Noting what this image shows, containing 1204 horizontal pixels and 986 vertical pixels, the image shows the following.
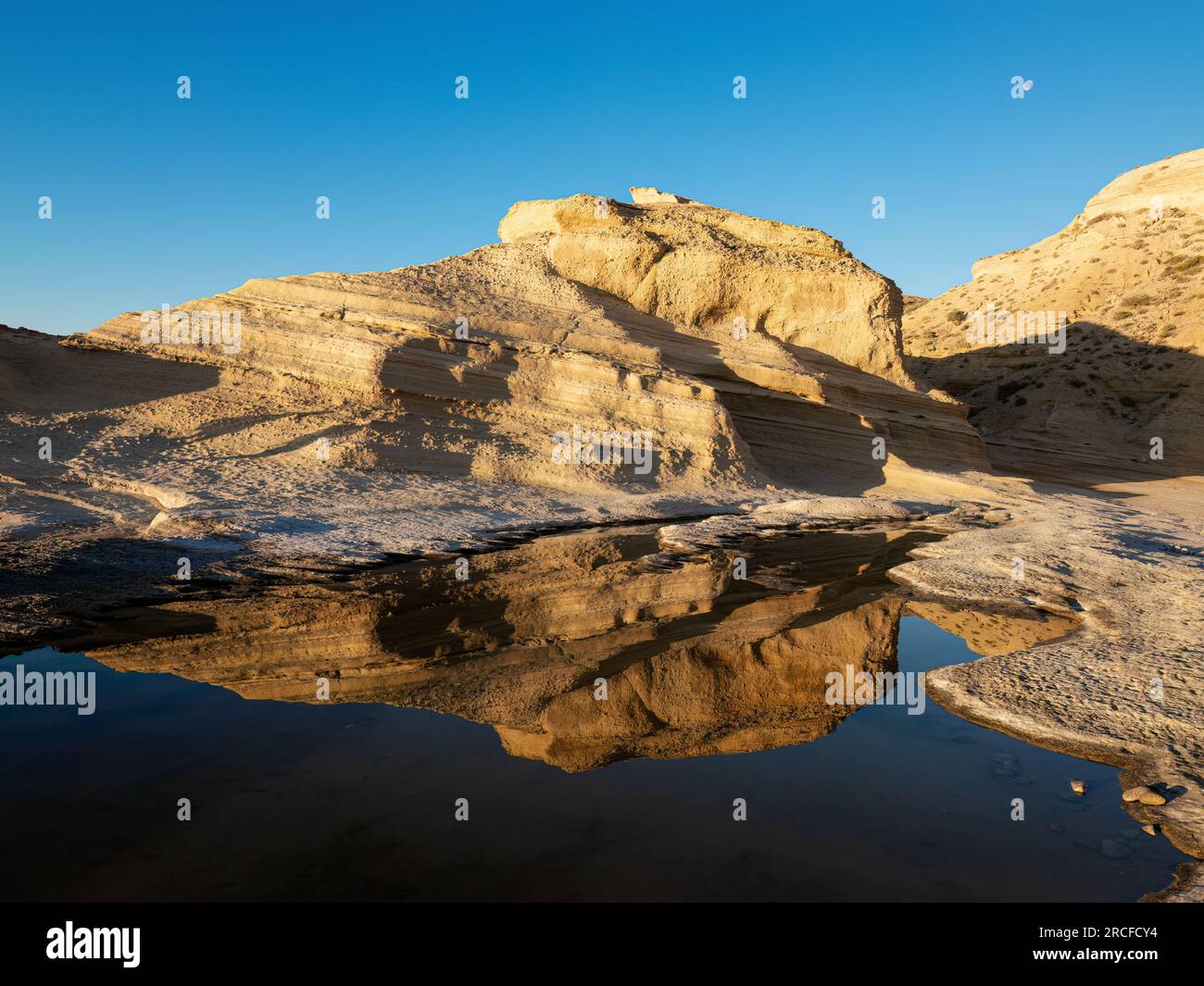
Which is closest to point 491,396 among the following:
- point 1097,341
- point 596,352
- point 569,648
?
point 596,352

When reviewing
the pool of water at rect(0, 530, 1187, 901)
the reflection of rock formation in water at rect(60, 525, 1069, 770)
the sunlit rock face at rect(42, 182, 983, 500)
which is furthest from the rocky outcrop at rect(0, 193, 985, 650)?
the pool of water at rect(0, 530, 1187, 901)

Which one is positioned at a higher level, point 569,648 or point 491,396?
point 491,396

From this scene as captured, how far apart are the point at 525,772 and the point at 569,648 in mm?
2598

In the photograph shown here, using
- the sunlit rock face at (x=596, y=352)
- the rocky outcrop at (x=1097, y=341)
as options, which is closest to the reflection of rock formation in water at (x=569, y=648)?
the sunlit rock face at (x=596, y=352)

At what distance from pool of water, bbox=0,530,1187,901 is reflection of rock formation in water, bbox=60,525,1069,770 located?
0.03m

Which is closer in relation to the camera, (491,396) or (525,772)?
(525,772)

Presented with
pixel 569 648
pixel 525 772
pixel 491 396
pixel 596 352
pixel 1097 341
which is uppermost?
pixel 1097 341

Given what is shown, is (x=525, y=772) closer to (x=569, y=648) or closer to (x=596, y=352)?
(x=569, y=648)

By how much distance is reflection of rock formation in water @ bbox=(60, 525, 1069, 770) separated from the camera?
6066 millimetres

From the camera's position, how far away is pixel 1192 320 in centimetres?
3953

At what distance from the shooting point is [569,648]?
25.4 ft
